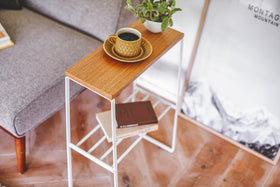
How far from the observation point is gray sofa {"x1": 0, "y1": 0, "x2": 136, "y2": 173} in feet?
3.80

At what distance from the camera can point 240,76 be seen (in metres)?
1.44

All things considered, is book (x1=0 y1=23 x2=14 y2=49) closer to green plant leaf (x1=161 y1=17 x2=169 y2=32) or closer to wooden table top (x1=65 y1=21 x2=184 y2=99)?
wooden table top (x1=65 y1=21 x2=184 y2=99)

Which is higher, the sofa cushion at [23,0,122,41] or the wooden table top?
the wooden table top

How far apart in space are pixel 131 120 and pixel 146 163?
38 centimetres

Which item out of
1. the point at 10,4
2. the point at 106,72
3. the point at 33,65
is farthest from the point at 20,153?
the point at 10,4

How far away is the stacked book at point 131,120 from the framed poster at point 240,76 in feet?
1.48

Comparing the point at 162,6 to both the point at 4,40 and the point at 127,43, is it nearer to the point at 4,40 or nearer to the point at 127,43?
the point at 127,43

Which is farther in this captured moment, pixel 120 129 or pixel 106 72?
pixel 120 129

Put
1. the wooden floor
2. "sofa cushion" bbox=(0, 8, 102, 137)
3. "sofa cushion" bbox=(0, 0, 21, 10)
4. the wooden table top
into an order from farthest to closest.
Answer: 1. "sofa cushion" bbox=(0, 0, 21, 10)
2. the wooden floor
3. "sofa cushion" bbox=(0, 8, 102, 137)
4. the wooden table top

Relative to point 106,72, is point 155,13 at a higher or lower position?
higher

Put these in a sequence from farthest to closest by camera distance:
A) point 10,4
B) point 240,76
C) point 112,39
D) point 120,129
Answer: point 10,4, point 240,76, point 120,129, point 112,39

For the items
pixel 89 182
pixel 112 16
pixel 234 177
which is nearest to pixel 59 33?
pixel 112 16

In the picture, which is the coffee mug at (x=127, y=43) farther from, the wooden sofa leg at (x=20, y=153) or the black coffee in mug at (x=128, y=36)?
the wooden sofa leg at (x=20, y=153)

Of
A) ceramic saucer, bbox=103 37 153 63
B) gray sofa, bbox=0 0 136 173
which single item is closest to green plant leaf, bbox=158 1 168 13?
ceramic saucer, bbox=103 37 153 63
